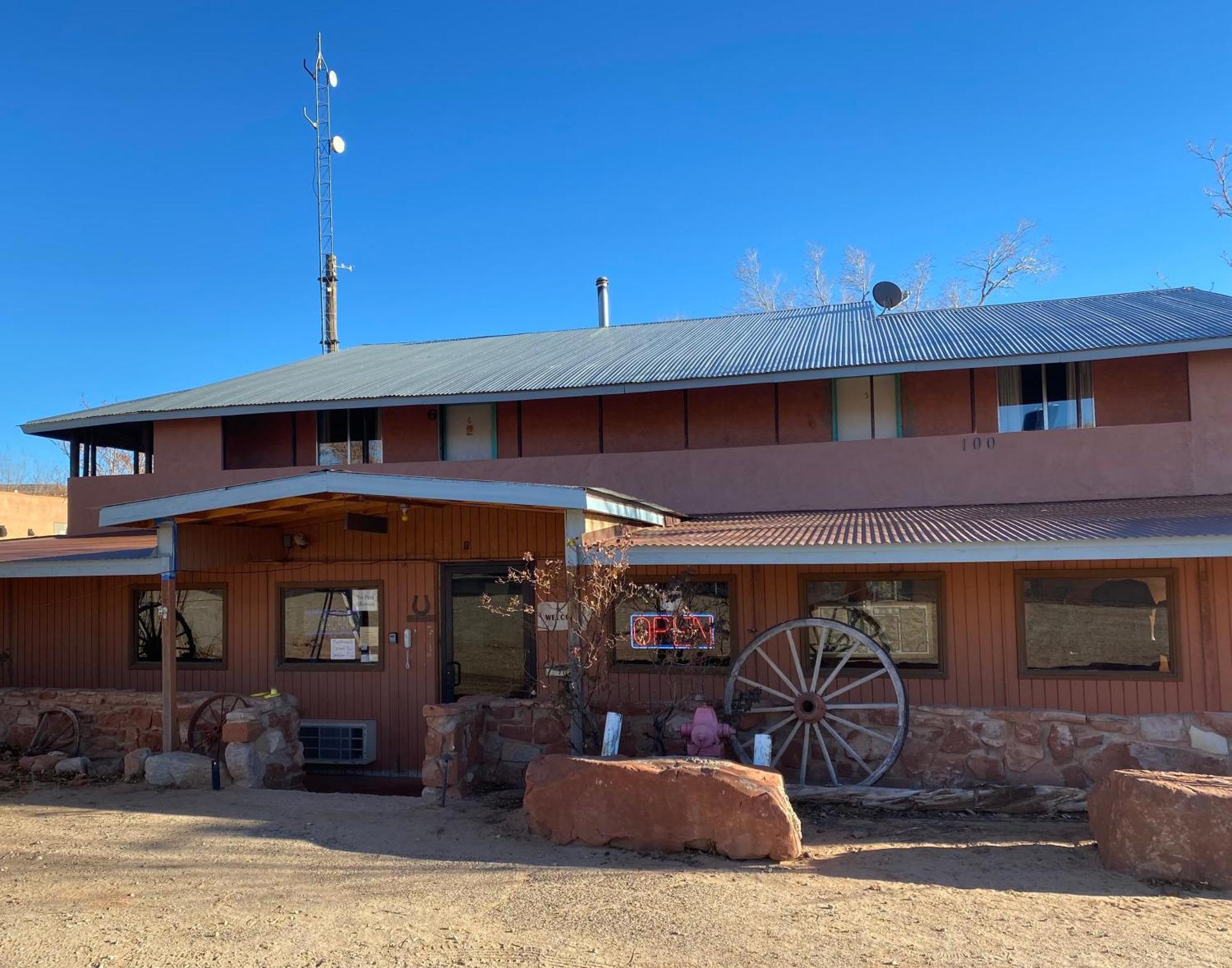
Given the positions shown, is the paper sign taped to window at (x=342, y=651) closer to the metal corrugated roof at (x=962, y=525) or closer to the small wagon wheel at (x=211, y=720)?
the small wagon wheel at (x=211, y=720)

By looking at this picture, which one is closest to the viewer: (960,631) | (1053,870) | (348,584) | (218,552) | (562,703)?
(1053,870)

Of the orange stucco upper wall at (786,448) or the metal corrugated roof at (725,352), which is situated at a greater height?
the metal corrugated roof at (725,352)

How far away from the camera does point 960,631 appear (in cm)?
893

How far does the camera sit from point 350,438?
13.4 m

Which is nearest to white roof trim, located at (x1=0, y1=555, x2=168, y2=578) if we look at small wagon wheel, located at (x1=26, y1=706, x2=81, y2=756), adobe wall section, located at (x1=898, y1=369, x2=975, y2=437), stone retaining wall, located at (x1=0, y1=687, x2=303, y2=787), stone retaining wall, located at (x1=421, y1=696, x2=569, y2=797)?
stone retaining wall, located at (x1=0, y1=687, x2=303, y2=787)

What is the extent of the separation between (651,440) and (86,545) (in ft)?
23.9

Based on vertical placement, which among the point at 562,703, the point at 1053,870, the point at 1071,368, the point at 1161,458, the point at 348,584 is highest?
the point at 1071,368

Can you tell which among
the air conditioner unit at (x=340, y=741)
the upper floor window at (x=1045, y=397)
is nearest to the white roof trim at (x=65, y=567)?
the air conditioner unit at (x=340, y=741)

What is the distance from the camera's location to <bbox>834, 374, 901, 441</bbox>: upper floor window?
11.8 m

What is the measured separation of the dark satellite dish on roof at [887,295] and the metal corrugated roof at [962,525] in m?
5.28

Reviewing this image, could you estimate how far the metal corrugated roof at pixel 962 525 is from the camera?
25.2 ft

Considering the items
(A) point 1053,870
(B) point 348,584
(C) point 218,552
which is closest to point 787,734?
(A) point 1053,870

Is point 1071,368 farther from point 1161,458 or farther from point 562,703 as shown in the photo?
point 562,703

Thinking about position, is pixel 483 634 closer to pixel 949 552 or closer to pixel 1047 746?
pixel 949 552
